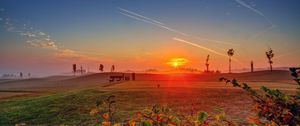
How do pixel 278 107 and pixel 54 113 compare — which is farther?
pixel 54 113

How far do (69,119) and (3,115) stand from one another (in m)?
4.08

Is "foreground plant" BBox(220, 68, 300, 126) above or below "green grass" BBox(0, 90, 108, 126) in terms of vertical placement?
above

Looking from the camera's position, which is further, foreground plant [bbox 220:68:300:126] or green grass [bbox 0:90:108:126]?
green grass [bbox 0:90:108:126]

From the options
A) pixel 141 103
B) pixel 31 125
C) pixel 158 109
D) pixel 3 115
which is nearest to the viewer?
pixel 158 109

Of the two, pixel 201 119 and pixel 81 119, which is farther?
pixel 81 119

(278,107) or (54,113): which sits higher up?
(278,107)

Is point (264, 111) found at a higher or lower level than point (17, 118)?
higher

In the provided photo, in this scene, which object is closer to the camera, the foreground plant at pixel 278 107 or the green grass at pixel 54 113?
the foreground plant at pixel 278 107

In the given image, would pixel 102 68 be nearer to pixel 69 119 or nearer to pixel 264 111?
pixel 69 119

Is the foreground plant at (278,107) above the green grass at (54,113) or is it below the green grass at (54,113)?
above

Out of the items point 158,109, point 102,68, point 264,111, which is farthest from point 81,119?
point 102,68

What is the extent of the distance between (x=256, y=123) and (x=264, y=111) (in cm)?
18

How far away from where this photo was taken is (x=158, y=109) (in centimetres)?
267

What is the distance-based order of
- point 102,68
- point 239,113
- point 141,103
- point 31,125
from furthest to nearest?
point 102,68 → point 141,103 → point 239,113 → point 31,125
